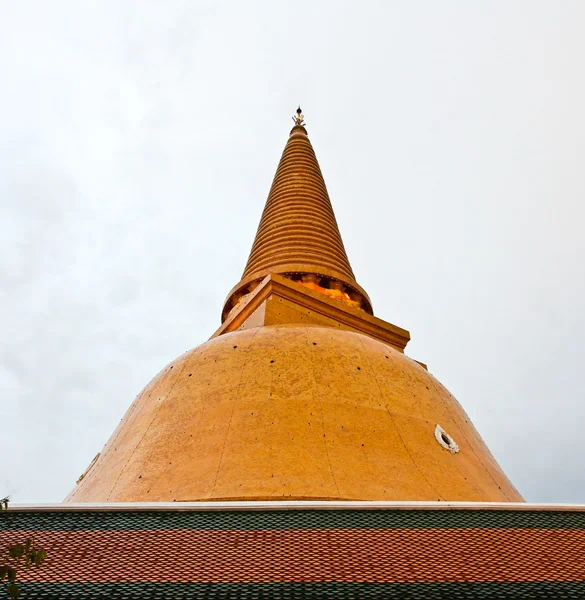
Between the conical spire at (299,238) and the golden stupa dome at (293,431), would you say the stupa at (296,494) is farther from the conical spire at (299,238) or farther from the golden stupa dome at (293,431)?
the conical spire at (299,238)

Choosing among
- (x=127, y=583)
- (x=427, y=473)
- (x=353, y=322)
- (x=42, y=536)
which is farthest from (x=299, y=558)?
(x=353, y=322)

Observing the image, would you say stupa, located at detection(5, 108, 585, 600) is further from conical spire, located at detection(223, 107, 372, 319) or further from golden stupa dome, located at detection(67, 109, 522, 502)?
conical spire, located at detection(223, 107, 372, 319)

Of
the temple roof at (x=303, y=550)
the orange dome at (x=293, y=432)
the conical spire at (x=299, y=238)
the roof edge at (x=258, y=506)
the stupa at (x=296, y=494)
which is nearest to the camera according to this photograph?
the temple roof at (x=303, y=550)

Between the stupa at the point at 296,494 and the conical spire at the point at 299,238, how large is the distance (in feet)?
3.74

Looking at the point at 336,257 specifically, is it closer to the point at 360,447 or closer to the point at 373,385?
the point at 373,385

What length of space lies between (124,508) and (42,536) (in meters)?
0.70

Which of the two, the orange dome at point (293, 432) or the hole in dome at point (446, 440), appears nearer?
the orange dome at point (293, 432)

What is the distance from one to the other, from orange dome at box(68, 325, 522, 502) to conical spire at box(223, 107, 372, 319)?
343 centimetres

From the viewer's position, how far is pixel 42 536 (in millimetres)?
A: 4945

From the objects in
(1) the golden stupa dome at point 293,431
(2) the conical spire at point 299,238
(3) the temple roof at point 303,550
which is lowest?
(3) the temple roof at point 303,550

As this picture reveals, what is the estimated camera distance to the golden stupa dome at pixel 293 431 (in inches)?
264

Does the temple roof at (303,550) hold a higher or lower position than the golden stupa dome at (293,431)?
lower

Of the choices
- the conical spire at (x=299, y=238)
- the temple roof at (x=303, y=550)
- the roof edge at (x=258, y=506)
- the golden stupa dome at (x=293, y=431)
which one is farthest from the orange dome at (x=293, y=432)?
the conical spire at (x=299, y=238)

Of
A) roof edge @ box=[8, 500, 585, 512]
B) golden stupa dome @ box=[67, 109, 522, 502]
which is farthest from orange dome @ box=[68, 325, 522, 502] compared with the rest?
roof edge @ box=[8, 500, 585, 512]
